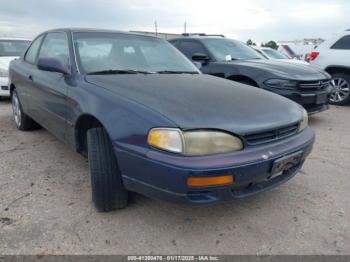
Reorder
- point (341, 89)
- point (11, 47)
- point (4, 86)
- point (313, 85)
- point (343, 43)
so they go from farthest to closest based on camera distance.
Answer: point (11, 47) → point (343, 43) → point (341, 89) → point (4, 86) → point (313, 85)

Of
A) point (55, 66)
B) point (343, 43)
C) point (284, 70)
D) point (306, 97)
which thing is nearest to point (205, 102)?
point (55, 66)

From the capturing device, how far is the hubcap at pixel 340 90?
741 cm

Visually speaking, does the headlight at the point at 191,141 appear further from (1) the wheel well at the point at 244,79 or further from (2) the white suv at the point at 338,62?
(2) the white suv at the point at 338,62

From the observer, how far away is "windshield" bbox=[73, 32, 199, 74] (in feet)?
10.3

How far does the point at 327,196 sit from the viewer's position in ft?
9.90

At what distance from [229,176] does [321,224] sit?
3.24 feet

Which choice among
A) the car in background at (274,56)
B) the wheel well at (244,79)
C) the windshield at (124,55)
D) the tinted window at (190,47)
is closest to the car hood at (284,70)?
the wheel well at (244,79)

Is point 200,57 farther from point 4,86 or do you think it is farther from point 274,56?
point 274,56

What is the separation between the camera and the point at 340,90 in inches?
295

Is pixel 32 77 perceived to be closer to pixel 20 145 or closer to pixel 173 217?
pixel 20 145

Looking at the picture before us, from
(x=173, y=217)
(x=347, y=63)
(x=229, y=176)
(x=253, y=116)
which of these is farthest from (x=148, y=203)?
(x=347, y=63)

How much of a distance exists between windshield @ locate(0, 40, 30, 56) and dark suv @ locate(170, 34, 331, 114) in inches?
169

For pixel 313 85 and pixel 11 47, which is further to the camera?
pixel 11 47

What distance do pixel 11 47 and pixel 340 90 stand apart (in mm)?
7726
